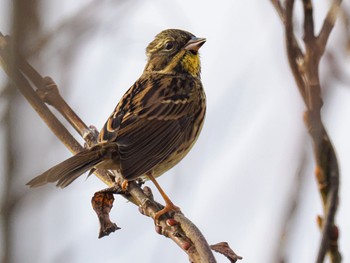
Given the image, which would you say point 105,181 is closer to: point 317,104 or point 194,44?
point 194,44

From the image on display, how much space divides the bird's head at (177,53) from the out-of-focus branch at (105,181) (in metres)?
1.84

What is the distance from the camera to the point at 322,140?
1.41 metres

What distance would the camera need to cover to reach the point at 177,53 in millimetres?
5965

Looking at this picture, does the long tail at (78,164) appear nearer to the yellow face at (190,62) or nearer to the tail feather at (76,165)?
the tail feather at (76,165)

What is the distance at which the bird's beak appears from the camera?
573 centimetres

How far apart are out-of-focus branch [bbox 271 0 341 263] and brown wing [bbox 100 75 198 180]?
281 cm

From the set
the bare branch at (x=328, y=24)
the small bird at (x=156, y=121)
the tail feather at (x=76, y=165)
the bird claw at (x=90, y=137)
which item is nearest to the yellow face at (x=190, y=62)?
the small bird at (x=156, y=121)

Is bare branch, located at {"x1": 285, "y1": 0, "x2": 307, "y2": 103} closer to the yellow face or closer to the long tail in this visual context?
the long tail

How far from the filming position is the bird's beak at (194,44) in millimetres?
5734

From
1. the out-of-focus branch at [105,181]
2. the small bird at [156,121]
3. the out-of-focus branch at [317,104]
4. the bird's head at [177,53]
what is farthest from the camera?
the bird's head at [177,53]

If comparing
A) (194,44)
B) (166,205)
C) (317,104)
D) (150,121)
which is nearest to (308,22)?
(317,104)

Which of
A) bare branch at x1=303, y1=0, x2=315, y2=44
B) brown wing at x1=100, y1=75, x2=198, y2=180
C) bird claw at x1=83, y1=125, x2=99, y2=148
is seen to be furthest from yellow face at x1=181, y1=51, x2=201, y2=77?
bare branch at x1=303, y1=0, x2=315, y2=44

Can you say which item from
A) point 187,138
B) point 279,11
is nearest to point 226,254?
point 279,11

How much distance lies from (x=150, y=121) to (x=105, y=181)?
102 cm
